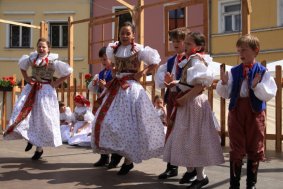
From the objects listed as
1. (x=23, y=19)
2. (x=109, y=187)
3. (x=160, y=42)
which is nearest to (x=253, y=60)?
(x=109, y=187)

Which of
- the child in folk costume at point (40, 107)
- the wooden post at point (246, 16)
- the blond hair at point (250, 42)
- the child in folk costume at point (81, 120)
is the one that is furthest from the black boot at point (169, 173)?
the child in folk costume at point (81, 120)

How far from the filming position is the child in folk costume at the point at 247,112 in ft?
12.8

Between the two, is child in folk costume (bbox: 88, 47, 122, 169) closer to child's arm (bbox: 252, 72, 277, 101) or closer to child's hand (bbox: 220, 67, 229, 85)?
child's hand (bbox: 220, 67, 229, 85)

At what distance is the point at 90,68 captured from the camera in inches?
853

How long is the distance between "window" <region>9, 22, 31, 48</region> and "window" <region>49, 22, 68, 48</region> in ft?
3.93

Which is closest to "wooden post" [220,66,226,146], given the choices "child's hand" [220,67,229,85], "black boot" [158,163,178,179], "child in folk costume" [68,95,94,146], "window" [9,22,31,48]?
"child in folk costume" [68,95,94,146]

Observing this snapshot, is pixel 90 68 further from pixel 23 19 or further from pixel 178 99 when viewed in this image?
pixel 178 99

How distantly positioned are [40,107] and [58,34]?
56.1ft

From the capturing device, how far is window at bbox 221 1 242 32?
762 inches

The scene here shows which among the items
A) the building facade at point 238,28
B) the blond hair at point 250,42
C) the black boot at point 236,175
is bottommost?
the black boot at point 236,175

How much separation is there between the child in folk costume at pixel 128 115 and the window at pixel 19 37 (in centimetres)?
1839

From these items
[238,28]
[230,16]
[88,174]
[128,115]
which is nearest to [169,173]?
[128,115]

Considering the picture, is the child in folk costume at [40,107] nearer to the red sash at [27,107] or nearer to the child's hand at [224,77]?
the red sash at [27,107]

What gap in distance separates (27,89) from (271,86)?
11.4 ft
